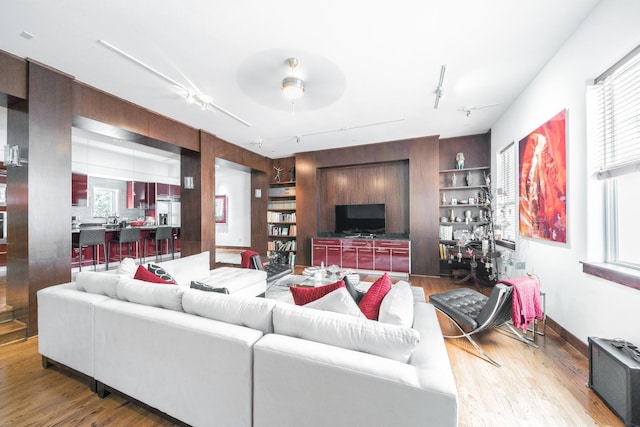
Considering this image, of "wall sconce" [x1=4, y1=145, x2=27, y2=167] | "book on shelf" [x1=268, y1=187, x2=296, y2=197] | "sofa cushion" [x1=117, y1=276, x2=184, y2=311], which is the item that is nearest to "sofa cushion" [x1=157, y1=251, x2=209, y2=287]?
"sofa cushion" [x1=117, y1=276, x2=184, y2=311]

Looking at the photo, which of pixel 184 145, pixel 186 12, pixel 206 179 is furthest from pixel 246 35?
pixel 206 179

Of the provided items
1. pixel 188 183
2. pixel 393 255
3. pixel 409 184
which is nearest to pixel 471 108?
pixel 409 184

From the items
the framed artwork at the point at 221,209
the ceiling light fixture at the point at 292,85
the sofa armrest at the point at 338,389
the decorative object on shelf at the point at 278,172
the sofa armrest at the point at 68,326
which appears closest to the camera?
the sofa armrest at the point at 338,389

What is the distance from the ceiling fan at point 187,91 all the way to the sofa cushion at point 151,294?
2250 millimetres

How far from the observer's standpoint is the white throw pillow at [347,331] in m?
1.17

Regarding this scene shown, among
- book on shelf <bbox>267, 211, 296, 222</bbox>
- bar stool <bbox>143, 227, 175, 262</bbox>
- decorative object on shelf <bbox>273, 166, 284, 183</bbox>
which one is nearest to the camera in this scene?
bar stool <bbox>143, 227, 175, 262</bbox>

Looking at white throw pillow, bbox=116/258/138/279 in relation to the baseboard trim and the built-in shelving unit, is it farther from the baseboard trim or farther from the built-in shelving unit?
the built-in shelving unit

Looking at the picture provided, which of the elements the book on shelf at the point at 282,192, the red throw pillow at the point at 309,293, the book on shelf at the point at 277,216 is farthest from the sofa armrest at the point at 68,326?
the book on shelf at the point at 282,192

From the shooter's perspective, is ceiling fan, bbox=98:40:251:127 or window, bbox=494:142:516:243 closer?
ceiling fan, bbox=98:40:251:127

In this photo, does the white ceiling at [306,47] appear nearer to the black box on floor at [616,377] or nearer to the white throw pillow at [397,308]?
the white throw pillow at [397,308]

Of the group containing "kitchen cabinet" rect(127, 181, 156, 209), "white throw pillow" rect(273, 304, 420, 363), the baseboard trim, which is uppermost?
"kitchen cabinet" rect(127, 181, 156, 209)

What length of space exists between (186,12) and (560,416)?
3.91m

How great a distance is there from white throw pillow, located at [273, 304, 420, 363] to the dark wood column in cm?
300

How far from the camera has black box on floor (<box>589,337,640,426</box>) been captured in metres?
1.51
